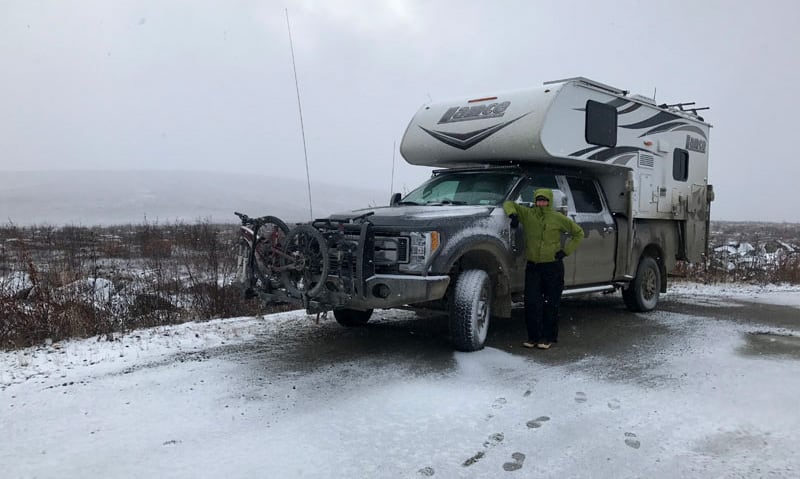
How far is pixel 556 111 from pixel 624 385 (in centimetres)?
356

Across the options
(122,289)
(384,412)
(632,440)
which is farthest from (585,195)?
(122,289)

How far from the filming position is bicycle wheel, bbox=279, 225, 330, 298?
19.4ft

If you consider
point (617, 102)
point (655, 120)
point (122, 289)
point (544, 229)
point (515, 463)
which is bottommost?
point (515, 463)

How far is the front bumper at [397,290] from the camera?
585 cm

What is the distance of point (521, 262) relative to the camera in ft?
23.3

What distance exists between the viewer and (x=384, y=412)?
Result: 4.56m

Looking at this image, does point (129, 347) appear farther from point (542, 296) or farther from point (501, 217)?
point (542, 296)

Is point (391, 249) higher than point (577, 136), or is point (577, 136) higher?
point (577, 136)

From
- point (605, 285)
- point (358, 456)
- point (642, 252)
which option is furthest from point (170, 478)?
point (642, 252)

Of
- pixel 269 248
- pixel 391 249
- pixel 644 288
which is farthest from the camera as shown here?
pixel 644 288

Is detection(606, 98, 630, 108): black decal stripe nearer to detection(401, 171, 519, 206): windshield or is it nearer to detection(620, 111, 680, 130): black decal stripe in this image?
detection(620, 111, 680, 130): black decal stripe

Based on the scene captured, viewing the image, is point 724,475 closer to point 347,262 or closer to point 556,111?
point 347,262

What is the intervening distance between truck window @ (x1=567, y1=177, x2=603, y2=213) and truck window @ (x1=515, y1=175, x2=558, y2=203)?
1.60 feet

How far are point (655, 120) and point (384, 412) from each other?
23.2 ft
